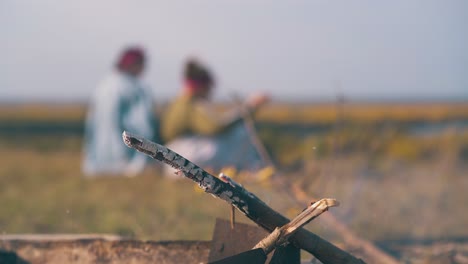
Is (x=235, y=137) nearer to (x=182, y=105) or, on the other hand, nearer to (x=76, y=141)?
(x=182, y=105)

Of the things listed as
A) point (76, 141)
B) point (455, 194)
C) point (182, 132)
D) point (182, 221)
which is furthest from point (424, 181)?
point (76, 141)

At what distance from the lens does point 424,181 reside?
935cm

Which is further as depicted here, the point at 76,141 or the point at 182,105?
the point at 76,141

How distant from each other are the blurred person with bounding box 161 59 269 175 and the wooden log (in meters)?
5.64

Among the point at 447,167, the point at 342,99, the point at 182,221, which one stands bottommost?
the point at 182,221

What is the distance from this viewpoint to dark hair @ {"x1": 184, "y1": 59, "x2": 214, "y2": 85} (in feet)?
28.3

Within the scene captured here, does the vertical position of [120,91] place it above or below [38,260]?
above

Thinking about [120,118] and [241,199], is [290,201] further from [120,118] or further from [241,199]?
[120,118]

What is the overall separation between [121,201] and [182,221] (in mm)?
1719

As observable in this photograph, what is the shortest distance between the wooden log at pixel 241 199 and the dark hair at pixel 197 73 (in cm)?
621

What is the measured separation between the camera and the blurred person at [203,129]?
8.38 m

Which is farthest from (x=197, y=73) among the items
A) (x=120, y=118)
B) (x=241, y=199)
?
(x=241, y=199)

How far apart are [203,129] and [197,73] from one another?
28.3 inches

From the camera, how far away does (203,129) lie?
28.1 feet
